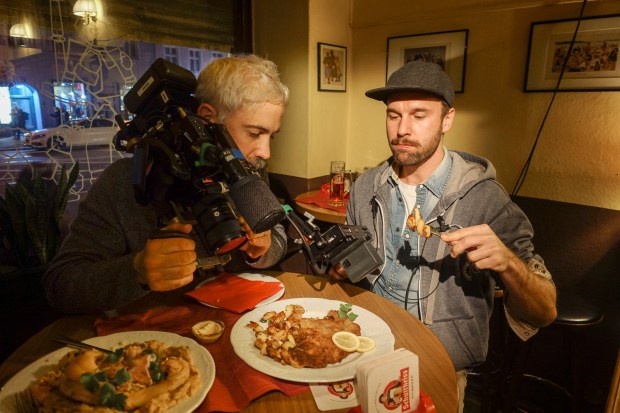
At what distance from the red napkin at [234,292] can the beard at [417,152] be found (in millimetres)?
807

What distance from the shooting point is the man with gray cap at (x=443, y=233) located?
1.44 m

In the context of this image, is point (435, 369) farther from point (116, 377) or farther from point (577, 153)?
point (577, 153)

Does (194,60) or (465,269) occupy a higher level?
(194,60)

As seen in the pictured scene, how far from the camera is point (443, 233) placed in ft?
4.31

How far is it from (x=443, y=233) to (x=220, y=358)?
31.2 inches

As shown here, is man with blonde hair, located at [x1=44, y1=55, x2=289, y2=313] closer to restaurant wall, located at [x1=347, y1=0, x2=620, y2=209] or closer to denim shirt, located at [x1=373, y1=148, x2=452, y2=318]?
denim shirt, located at [x1=373, y1=148, x2=452, y2=318]

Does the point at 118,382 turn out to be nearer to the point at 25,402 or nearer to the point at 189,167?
the point at 25,402

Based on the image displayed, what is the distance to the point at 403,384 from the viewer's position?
0.91 m

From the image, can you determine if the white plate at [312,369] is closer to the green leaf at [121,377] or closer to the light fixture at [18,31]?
the green leaf at [121,377]

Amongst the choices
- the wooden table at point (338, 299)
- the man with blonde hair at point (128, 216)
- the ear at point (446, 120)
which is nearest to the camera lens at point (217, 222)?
the man with blonde hair at point (128, 216)

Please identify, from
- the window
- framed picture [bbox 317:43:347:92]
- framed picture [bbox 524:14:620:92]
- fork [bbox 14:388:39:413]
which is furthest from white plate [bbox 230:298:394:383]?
the window

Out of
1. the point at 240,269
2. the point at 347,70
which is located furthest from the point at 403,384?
the point at 347,70

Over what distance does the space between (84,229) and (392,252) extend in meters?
1.24

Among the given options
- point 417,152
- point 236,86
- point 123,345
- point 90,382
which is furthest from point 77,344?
point 417,152
